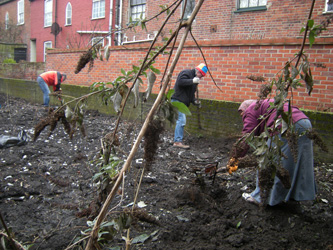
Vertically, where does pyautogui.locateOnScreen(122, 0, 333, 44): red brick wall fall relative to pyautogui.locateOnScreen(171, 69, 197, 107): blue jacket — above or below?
above

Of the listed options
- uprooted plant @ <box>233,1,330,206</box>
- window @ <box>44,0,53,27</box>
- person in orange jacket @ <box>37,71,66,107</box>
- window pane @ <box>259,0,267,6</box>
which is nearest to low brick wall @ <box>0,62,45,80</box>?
person in orange jacket @ <box>37,71,66,107</box>

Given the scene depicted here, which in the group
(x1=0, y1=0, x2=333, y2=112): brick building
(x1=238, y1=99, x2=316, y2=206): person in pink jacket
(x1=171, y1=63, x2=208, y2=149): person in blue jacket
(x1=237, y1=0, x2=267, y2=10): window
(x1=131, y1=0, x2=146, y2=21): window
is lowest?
(x1=238, y1=99, x2=316, y2=206): person in pink jacket

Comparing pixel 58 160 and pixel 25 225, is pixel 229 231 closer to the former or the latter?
pixel 25 225

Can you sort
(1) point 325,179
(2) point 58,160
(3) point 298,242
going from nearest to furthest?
(3) point 298,242 < (1) point 325,179 < (2) point 58,160

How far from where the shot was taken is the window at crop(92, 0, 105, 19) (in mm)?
16844

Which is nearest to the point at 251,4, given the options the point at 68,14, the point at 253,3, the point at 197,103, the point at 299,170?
the point at 253,3

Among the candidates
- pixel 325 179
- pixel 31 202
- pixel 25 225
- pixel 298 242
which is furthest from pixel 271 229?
pixel 31 202

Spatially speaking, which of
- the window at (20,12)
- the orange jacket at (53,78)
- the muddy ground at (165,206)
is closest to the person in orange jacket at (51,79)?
the orange jacket at (53,78)

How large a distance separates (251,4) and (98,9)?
1070 cm

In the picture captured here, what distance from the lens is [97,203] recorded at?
1724mm

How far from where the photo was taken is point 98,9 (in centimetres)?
1728

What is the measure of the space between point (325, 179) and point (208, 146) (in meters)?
2.40

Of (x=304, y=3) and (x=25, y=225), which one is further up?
(x=304, y=3)

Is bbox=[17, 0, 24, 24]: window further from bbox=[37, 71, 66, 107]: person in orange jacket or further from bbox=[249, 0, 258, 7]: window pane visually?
bbox=[249, 0, 258, 7]: window pane
